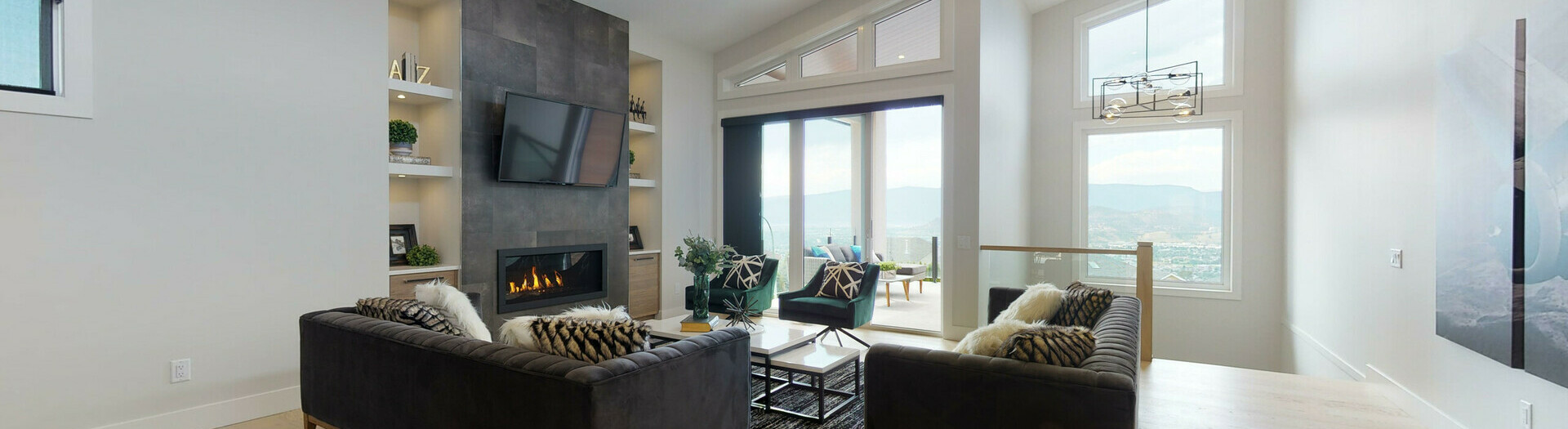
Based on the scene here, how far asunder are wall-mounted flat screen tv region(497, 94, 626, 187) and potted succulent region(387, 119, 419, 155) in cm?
57

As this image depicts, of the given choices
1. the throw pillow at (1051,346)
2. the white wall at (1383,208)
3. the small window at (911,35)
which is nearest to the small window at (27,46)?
the throw pillow at (1051,346)

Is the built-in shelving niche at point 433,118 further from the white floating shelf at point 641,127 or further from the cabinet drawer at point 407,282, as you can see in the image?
the white floating shelf at point 641,127

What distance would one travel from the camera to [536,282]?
5.51 m

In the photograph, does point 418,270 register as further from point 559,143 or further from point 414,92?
point 559,143

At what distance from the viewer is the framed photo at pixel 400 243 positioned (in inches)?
190

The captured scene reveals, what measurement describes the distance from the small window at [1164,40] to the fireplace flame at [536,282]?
550cm

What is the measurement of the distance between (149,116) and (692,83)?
4348 millimetres

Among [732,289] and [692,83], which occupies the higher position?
[692,83]

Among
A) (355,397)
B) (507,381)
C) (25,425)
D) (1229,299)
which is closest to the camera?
(507,381)

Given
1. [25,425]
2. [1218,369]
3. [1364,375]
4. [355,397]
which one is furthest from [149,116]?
[1364,375]

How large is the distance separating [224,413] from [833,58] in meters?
5.11

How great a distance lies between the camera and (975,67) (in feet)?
18.6

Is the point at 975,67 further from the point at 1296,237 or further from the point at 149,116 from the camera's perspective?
the point at 149,116

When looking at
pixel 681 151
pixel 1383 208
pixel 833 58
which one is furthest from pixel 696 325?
pixel 1383 208
